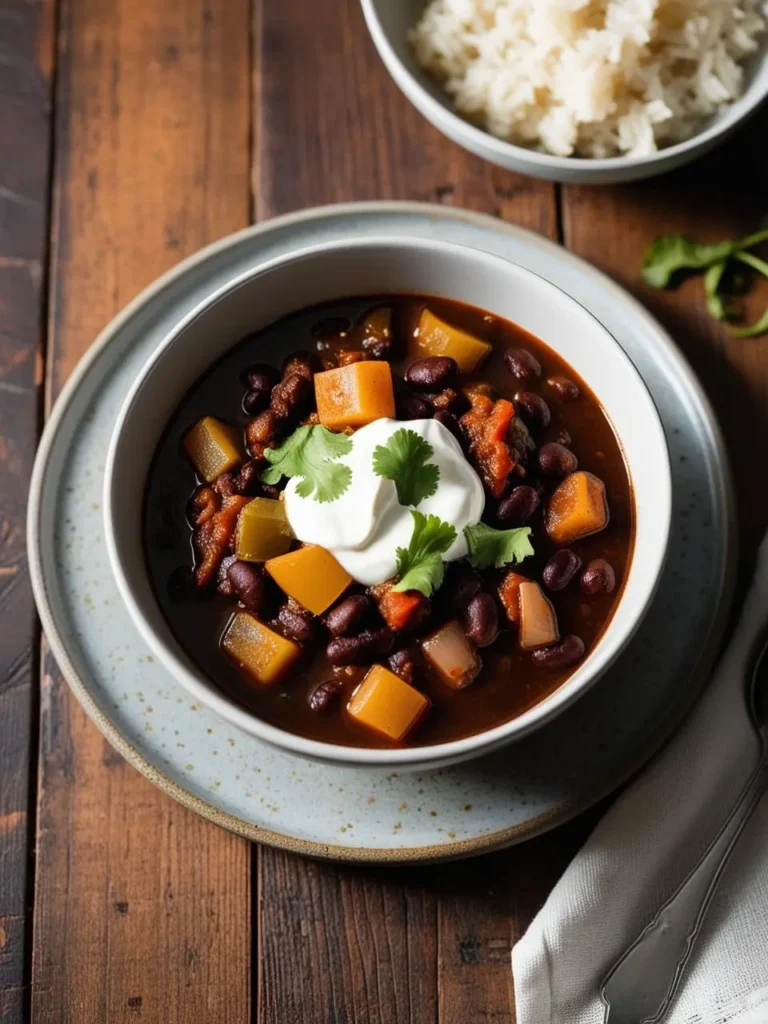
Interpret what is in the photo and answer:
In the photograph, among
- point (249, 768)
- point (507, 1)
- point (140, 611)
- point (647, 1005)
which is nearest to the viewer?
point (140, 611)

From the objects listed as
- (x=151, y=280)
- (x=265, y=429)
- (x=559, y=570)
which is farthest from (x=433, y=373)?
(x=151, y=280)

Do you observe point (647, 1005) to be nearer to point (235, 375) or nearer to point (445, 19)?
point (235, 375)

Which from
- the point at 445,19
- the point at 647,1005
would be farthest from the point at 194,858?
the point at 445,19

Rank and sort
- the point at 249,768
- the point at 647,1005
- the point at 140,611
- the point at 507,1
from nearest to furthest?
1. the point at 140,611
2. the point at 249,768
3. the point at 647,1005
4. the point at 507,1

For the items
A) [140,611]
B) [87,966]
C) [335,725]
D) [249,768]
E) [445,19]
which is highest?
[445,19]

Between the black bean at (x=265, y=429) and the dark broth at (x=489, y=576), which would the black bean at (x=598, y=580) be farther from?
the black bean at (x=265, y=429)

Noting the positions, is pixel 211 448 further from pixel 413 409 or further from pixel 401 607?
pixel 401 607

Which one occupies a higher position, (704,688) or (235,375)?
(235,375)

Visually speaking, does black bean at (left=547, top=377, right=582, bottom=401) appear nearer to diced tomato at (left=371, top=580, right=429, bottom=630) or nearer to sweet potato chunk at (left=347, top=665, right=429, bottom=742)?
diced tomato at (left=371, top=580, right=429, bottom=630)
